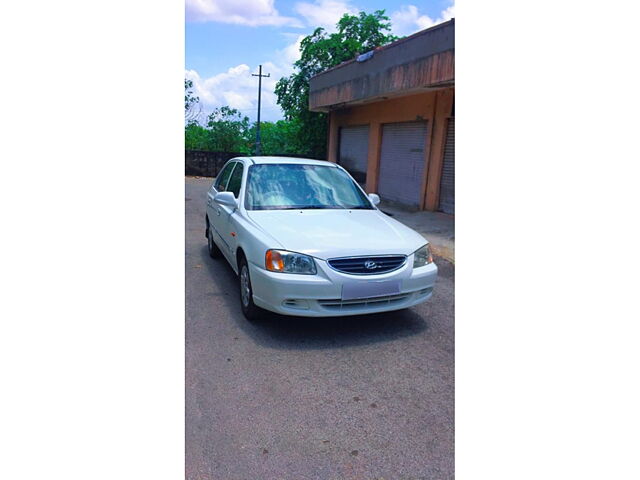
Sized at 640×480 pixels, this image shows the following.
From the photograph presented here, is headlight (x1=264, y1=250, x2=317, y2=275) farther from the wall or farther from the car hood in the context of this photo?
Result: the wall

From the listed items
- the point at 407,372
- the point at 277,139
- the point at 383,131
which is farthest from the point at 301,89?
the point at 407,372

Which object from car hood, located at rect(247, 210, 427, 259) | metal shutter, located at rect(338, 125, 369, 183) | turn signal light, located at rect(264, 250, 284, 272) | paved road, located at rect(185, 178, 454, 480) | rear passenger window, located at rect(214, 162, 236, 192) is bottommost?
paved road, located at rect(185, 178, 454, 480)

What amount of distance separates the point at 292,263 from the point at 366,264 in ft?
1.93

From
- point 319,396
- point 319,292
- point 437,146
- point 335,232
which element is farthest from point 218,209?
point 437,146

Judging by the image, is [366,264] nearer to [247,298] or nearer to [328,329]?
[328,329]

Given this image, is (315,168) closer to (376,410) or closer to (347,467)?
(376,410)

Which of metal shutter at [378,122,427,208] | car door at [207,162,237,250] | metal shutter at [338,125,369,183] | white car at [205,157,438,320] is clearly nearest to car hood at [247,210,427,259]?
white car at [205,157,438,320]

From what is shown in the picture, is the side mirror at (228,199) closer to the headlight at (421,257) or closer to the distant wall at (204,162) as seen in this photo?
the headlight at (421,257)

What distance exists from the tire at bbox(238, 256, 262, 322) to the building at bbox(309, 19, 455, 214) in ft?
21.7

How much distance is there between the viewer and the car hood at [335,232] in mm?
3494

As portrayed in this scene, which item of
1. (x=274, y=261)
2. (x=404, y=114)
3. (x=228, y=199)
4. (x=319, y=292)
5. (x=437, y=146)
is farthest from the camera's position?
(x=404, y=114)

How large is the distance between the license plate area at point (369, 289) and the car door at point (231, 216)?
139 cm

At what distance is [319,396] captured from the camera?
282 cm

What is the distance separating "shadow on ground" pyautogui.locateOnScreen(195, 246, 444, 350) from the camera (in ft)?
11.7
